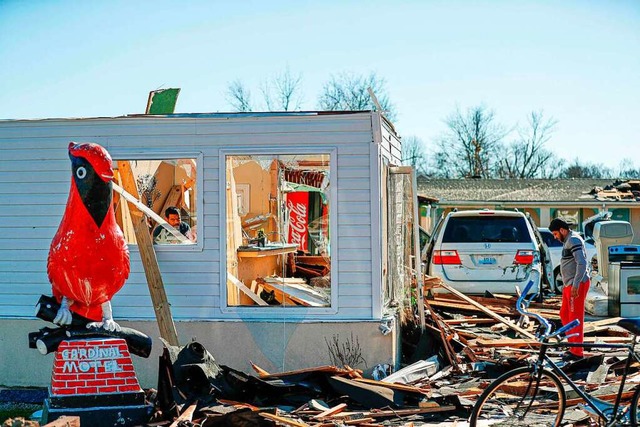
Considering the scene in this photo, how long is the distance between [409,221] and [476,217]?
2477 millimetres

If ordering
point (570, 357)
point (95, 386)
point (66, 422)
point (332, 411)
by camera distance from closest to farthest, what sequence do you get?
point (66, 422) → point (95, 386) → point (332, 411) → point (570, 357)

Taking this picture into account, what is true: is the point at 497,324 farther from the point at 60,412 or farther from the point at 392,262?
the point at 60,412

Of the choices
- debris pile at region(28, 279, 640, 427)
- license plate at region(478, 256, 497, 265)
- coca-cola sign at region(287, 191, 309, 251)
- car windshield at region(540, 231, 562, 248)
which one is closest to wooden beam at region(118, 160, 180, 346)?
debris pile at region(28, 279, 640, 427)

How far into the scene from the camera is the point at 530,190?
37719 millimetres

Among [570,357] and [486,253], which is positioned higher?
[486,253]

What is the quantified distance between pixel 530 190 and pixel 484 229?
25189 mm

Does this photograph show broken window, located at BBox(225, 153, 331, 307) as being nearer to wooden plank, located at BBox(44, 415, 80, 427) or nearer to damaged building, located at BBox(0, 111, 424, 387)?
damaged building, located at BBox(0, 111, 424, 387)

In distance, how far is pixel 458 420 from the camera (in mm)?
7918

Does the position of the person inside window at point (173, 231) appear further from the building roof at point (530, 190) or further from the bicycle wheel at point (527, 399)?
the building roof at point (530, 190)

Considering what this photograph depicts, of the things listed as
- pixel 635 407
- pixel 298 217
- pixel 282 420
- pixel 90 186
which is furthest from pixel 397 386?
pixel 90 186

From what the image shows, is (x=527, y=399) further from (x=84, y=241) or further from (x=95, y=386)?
(x=84, y=241)

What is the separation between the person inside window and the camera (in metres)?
9.84

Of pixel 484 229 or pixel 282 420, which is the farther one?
pixel 484 229

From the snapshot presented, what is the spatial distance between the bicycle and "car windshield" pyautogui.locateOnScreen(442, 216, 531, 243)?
6.18 meters
